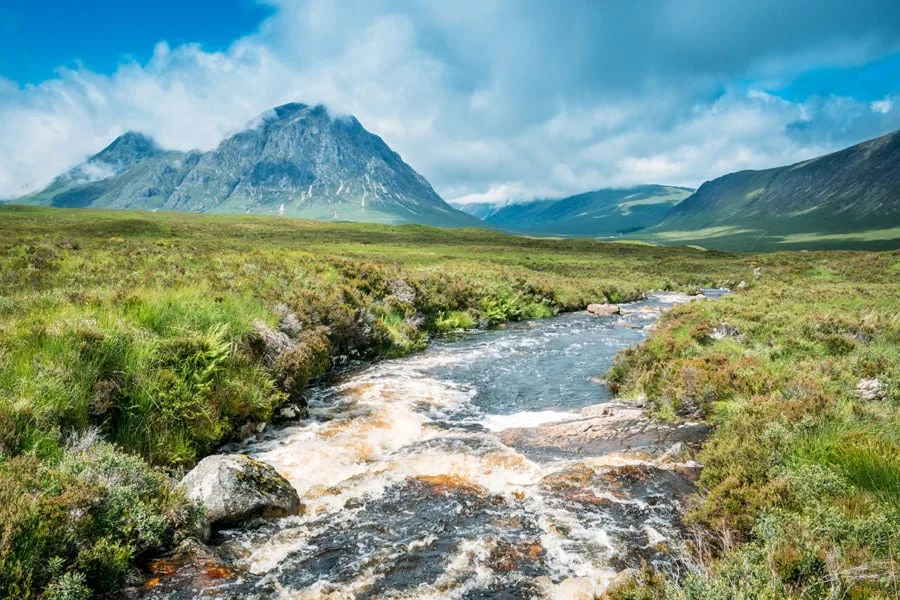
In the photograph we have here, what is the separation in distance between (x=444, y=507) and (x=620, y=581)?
9.83 feet

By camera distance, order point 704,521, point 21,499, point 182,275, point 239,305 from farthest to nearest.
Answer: point 182,275, point 239,305, point 704,521, point 21,499

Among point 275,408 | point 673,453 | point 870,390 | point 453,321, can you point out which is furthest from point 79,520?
point 453,321

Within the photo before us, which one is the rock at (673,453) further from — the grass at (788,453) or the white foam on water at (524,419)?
the white foam on water at (524,419)

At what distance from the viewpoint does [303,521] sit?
23.3 ft

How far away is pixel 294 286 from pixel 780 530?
56.3 ft

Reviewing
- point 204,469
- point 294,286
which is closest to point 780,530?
point 204,469

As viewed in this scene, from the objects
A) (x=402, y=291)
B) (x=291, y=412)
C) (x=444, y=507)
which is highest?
(x=402, y=291)

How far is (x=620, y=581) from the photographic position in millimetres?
5355

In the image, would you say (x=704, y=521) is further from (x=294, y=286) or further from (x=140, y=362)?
(x=294, y=286)

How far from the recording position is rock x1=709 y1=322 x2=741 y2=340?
51.9ft

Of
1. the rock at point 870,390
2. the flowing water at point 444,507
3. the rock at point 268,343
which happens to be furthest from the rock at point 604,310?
the rock at point 268,343

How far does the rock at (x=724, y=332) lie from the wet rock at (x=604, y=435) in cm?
651

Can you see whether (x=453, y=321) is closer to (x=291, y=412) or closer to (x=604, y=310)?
(x=604, y=310)

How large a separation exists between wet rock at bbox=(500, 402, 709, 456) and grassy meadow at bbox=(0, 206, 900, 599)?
629 millimetres
